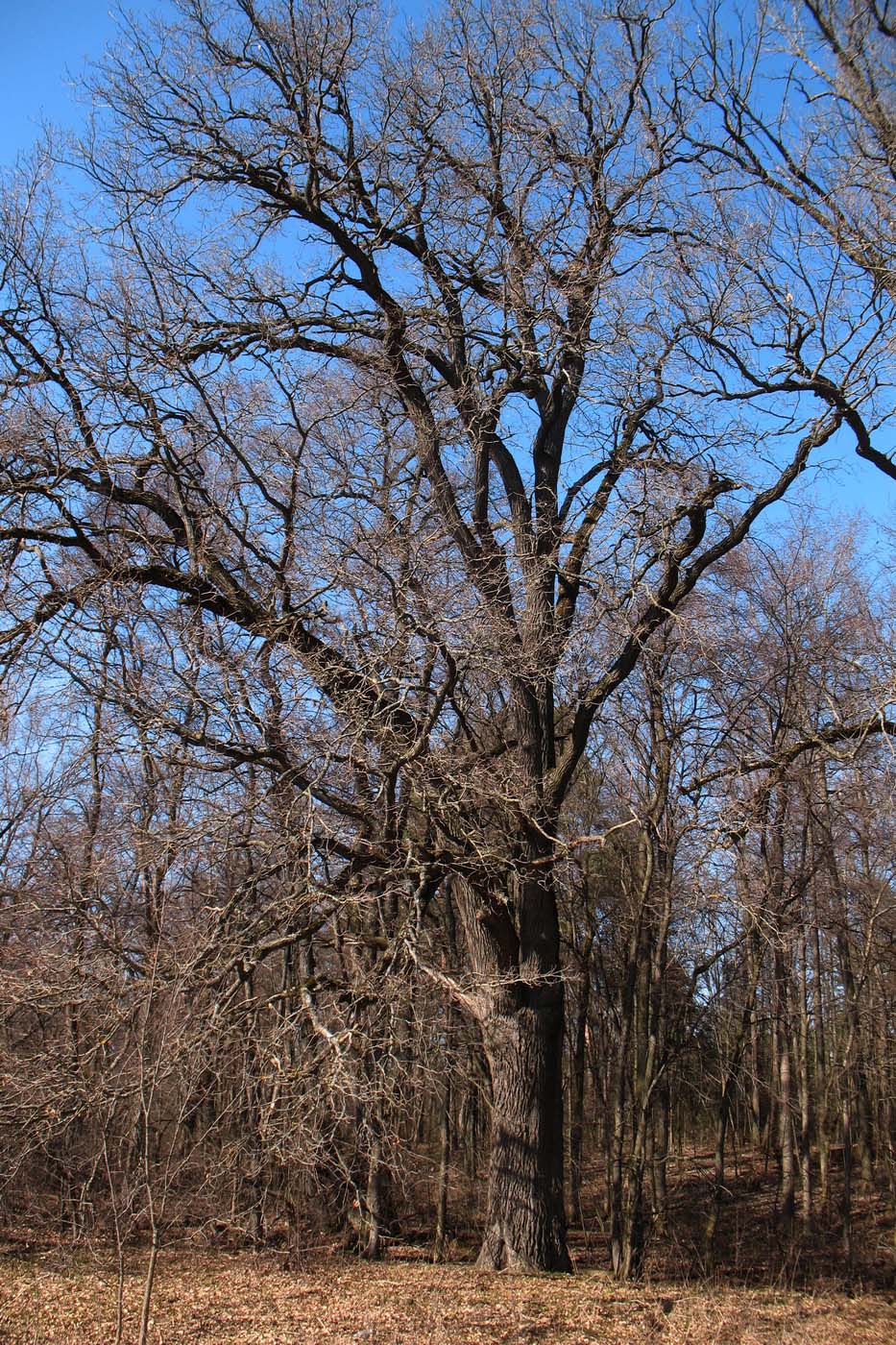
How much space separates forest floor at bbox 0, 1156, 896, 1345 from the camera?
6.62 metres

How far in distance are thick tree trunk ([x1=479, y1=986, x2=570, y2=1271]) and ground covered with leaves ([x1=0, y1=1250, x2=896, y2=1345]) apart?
0.32 metres

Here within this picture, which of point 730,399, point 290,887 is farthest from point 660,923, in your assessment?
point 730,399

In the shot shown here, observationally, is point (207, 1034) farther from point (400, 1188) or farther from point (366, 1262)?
point (400, 1188)

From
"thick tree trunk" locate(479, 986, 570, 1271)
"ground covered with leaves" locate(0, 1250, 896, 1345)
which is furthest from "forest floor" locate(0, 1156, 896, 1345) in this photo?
"thick tree trunk" locate(479, 986, 570, 1271)

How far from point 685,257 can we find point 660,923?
21.6ft

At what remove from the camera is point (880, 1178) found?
19.8 meters

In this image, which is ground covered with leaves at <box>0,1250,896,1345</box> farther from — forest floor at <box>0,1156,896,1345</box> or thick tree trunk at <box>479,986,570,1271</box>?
thick tree trunk at <box>479,986,570,1271</box>

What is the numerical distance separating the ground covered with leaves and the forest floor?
17 millimetres

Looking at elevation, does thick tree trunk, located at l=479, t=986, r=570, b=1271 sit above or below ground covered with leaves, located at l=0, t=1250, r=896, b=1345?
above

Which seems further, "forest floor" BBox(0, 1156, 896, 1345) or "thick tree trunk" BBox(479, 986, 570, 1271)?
"thick tree trunk" BBox(479, 986, 570, 1271)

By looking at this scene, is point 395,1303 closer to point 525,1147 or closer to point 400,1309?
point 400,1309

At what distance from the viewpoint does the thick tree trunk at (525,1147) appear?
8.53 metres

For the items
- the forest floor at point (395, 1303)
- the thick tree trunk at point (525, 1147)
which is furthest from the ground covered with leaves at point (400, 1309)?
the thick tree trunk at point (525, 1147)

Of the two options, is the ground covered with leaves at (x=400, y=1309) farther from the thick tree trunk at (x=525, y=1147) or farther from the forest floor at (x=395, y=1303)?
the thick tree trunk at (x=525, y=1147)
